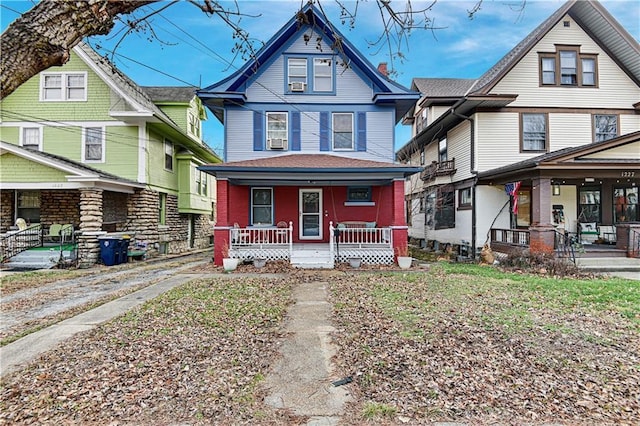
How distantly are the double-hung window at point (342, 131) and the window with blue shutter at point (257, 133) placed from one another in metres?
2.87

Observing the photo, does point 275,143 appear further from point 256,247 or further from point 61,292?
point 61,292

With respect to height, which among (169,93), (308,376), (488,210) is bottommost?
(308,376)

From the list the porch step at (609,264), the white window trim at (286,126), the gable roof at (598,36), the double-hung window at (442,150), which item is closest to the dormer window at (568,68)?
the gable roof at (598,36)

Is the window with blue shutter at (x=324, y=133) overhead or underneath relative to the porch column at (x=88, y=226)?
overhead

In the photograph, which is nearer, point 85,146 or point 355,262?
point 355,262

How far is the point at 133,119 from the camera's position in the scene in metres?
13.8

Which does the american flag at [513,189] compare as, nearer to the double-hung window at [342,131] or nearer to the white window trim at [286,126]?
the double-hung window at [342,131]

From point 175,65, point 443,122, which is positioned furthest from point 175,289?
point 443,122

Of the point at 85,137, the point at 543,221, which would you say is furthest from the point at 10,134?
the point at 543,221

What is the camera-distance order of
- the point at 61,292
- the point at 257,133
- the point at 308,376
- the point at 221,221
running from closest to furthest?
1. the point at 308,376
2. the point at 61,292
3. the point at 221,221
4. the point at 257,133

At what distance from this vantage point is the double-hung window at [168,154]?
16473mm

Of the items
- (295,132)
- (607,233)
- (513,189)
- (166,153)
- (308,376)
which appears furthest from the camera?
(166,153)

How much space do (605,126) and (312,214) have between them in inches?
498

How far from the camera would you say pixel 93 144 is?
556 inches
